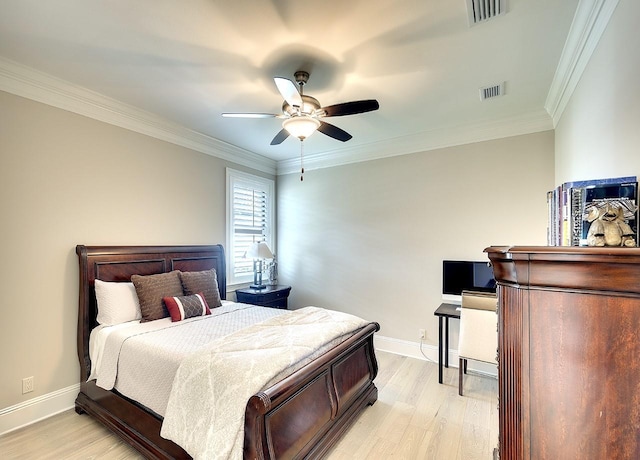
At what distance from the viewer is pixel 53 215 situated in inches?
102

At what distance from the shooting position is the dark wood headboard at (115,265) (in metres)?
2.66

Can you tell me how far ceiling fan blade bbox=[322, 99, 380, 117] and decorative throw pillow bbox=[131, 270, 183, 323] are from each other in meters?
2.22

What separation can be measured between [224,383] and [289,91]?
1.83m

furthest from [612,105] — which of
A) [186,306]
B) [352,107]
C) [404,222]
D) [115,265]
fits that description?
[115,265]

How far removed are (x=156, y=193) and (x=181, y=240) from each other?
61 centimetres

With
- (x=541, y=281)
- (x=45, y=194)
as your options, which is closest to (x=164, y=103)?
(x=45, y=194)

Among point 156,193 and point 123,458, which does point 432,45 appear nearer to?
point 156,193

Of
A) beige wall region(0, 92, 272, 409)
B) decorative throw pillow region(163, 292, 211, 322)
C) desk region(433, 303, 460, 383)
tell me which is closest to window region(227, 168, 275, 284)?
beige wall region(0, 92, 272, 409)

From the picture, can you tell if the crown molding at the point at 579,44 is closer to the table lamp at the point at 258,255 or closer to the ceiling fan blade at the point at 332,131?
the ceiling fan blade at the point at 332,131

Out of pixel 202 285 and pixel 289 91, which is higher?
pixel 289 91

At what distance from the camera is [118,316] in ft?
8.67

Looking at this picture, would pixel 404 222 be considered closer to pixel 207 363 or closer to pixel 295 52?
pixel 295 52

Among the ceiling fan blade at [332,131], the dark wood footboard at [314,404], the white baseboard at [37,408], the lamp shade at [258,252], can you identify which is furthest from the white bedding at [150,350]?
the ceiling fan blade at [332,131]

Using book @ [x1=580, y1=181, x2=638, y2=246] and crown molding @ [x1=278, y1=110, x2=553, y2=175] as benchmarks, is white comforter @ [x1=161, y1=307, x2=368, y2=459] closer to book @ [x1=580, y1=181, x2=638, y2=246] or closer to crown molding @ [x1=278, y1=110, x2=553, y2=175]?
book @ [x1=580, y1=181, x2=638, y2=246]
